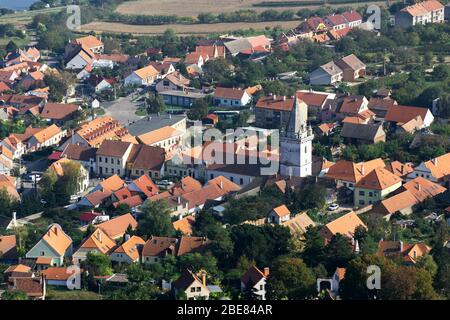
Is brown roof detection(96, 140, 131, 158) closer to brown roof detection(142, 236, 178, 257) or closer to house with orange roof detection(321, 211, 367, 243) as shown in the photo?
brown roof detection(142, 236, 178, 257)

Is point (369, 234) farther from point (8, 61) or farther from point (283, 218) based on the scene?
point (8, 61)

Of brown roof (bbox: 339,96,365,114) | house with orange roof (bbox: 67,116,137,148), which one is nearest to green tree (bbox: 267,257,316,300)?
house with orange roof (bbox: 67,116,137,148)

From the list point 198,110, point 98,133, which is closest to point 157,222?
point 98,133

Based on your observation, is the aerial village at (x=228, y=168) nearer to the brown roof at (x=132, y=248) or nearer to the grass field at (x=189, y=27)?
the brown roof at (x=132, y=248)

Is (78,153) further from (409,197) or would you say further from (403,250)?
(403,250)

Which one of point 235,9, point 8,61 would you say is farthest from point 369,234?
point 235,9

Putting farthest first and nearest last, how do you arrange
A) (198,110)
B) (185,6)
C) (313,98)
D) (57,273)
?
(185,6), (313,98), (198,110), (57,273)

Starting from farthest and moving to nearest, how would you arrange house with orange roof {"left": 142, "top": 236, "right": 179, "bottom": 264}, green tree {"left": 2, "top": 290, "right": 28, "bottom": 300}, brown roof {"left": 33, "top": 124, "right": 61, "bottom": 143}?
brown roof {"left": 33, "top": 124, "right": 61, "bottom": 143}
house with orange roof {"left": 142, "top": 236, "right": 179, "bottom": 264}
green tree {"left": 2, "top": 290, "right": 28, "bottom": 300}
